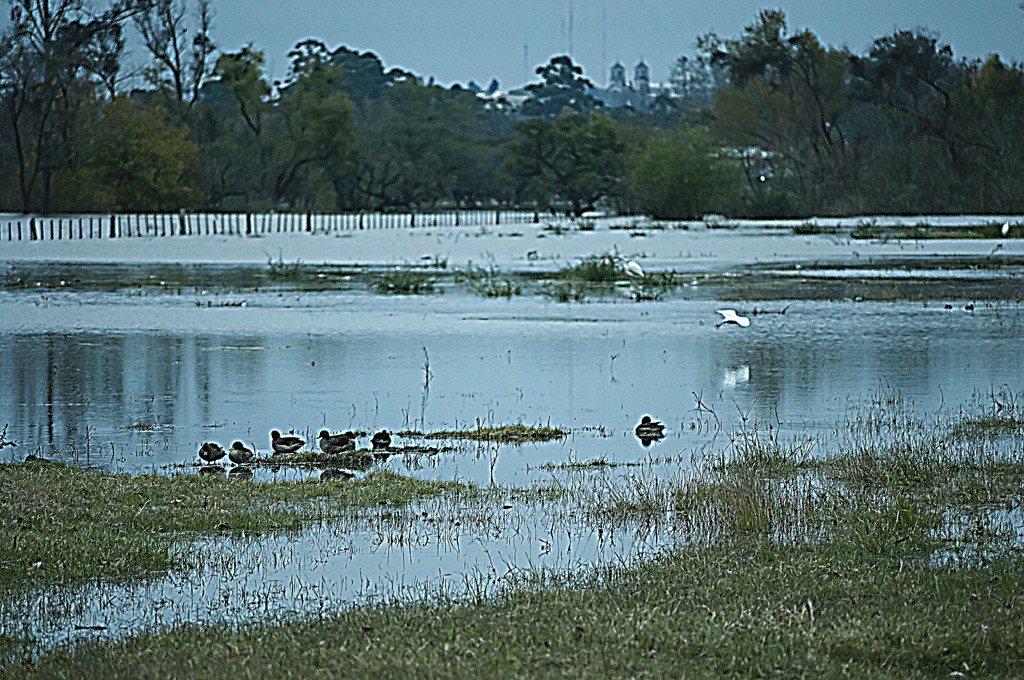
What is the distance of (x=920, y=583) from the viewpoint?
21.9 ft

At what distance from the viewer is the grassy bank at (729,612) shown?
544 cm

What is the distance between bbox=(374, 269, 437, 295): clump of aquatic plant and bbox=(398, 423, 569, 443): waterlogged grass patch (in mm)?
17339

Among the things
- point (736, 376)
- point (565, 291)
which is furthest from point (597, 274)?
point (736, 376)

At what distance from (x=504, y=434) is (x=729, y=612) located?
5.73 meters

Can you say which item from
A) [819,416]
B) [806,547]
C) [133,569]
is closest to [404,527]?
[133,569]

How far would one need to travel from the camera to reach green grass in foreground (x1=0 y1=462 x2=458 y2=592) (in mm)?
7234

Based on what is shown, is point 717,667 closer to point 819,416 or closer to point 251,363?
point 819,416

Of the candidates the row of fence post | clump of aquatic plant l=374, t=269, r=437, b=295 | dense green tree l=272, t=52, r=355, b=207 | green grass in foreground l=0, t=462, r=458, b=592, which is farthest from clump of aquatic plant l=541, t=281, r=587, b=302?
dense green tree l=272, t=52, r=355, b=207

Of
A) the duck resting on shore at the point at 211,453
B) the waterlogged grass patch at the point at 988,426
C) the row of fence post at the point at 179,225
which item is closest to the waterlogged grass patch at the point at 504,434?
the duck resting on shore at the point at 211,453

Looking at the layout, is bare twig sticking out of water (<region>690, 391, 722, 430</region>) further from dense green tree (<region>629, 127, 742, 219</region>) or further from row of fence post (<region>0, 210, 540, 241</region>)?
dense green tree (<region>629, 127, 742, 219</region>)

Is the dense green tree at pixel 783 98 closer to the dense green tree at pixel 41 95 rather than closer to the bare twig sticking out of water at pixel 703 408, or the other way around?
the dense green tree at pixel 41 95

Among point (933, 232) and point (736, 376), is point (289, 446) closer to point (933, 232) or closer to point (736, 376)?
point (736, 376)

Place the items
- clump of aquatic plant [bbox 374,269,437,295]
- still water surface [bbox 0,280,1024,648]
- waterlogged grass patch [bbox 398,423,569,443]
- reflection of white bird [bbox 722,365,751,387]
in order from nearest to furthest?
still water surface [bbox 0,280,1024,648], waterlogged grass patch [bbox 398,423,569,443], reflection of white bird [bbox 722,365,751,387], clump of aquatic plant [bbox 374,269,437,295]

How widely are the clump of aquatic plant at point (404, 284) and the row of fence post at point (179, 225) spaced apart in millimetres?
33173
